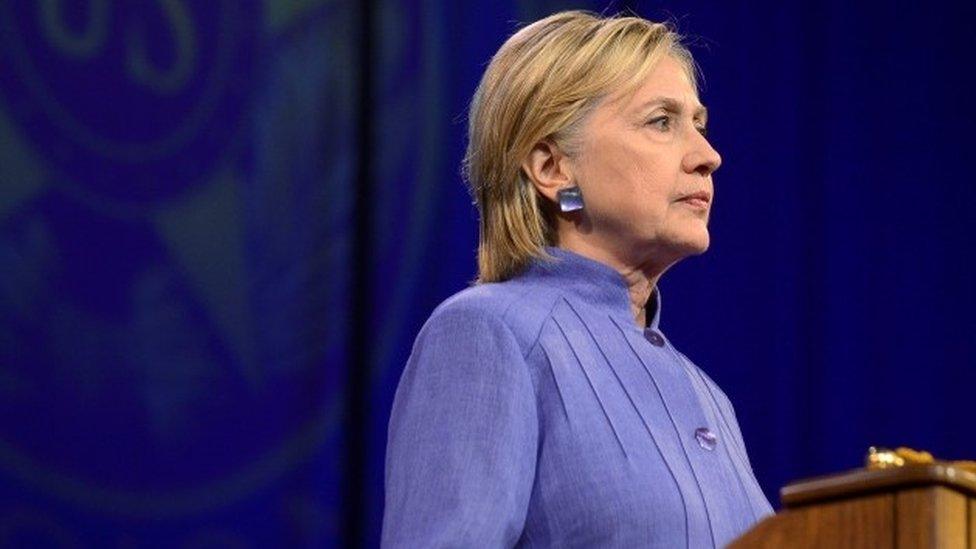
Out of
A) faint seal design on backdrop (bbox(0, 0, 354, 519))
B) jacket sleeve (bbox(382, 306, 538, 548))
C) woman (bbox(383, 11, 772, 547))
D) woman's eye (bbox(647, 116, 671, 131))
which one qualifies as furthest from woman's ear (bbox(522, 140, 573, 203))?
faint seal design on backdrop (bbox(0, 0, 354, 519))

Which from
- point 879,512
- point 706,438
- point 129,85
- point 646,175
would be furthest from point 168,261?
point 879,512

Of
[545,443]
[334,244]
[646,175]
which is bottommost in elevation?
[334,244]

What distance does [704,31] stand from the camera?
137 inches

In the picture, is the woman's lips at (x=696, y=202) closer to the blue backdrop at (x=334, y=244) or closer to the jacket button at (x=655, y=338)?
the jacket button at (x=655, y=338)

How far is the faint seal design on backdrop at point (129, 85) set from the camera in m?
2.60

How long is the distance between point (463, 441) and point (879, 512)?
19.4 inches

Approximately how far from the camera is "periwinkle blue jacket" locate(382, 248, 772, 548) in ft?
5.08

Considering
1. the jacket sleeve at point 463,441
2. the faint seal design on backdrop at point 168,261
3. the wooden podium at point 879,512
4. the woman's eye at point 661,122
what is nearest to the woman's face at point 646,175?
the woman's eye at point 661,122

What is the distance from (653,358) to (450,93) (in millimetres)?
1382

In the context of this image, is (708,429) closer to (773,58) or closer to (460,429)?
(460,429)

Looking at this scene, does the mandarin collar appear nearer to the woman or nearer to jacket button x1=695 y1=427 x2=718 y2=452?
the woman

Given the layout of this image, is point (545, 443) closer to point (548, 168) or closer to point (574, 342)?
point (574, 342)

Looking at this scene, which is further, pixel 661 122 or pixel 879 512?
pixel 661 122

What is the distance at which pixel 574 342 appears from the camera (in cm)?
169
